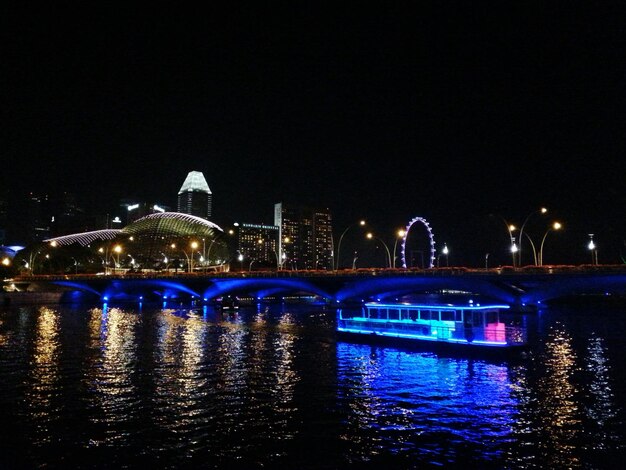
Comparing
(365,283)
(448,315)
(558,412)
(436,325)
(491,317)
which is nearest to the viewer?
(558,412)

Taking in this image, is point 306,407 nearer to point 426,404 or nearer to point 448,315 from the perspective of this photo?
point 426,404

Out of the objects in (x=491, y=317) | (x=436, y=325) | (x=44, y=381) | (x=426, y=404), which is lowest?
(x=426, y=404)

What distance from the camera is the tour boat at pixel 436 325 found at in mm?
37062

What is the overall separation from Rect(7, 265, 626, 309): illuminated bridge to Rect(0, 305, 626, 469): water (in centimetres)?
3195

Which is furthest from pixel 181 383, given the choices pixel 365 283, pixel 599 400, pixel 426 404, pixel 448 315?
pixel 365 283

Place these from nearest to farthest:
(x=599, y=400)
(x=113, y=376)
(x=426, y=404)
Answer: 1. (x=426, y=404)
2. (x=599, y=400)
3. (x=113, y=376)

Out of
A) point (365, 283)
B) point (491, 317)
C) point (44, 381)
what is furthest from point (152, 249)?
point (44, 381)

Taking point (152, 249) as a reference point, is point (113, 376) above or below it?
below

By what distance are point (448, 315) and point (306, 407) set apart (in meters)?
21.5

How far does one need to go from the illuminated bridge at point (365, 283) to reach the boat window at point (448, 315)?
34805 millimetres

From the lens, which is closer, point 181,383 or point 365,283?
point 181,383

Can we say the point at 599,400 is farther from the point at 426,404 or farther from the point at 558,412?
the point at 426,404

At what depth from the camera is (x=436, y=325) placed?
3981 centimetres

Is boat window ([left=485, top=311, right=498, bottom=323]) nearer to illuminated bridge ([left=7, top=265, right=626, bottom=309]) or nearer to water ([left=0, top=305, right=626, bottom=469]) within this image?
water ([left=0, top=305, right=626, bottom=469])
